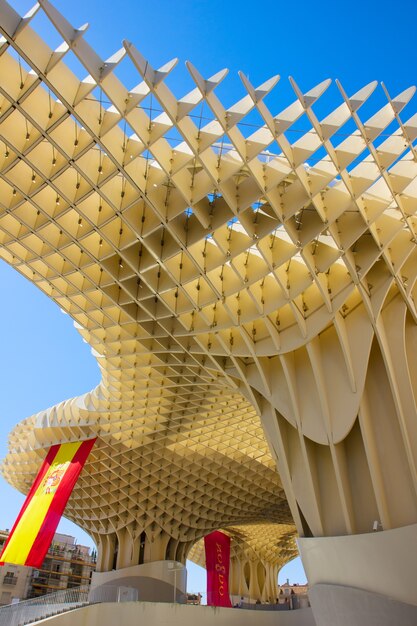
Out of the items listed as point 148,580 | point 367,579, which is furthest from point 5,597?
point 367,579

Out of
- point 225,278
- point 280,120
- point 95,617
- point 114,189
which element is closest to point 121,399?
point 95,617

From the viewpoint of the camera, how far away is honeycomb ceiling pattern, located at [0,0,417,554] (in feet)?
45.4

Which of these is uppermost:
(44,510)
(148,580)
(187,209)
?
(187,209)

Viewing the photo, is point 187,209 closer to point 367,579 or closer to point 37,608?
point 367,579

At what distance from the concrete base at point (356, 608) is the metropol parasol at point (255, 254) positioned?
17 cm

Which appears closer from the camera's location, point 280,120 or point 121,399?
point 280,120

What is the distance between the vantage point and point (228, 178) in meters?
15.8

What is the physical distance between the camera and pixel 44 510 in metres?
28.2

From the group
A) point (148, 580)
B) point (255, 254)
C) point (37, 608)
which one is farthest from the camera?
point (148, 580)

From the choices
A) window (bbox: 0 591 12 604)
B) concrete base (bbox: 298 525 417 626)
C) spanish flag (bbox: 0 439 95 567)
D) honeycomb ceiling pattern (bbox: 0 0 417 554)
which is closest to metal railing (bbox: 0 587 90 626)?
spanish flag (bbox: 0 439 95 567)

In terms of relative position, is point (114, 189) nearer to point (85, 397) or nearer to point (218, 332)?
point (218, 332)

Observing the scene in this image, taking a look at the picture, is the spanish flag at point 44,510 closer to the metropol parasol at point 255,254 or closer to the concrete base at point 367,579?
the metropol parasol at point 255,254

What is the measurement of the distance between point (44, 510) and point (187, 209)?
20.6 metres

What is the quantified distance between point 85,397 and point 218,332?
18.9 metres
